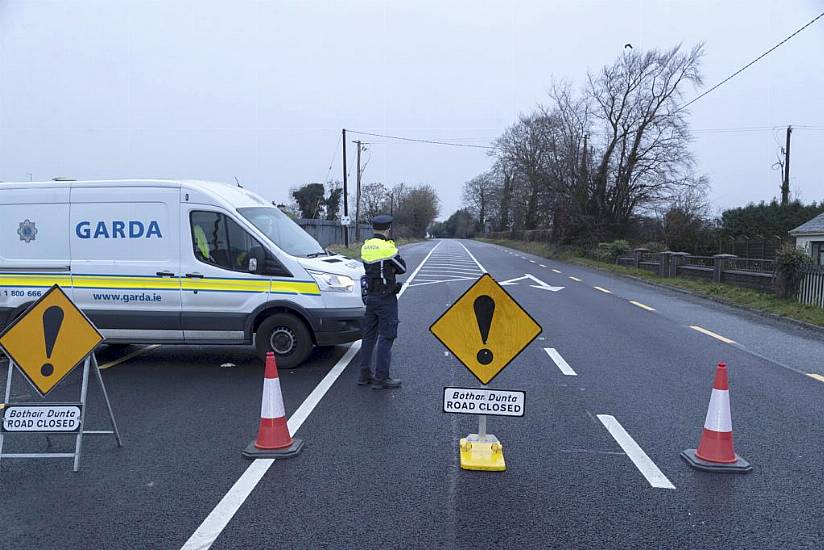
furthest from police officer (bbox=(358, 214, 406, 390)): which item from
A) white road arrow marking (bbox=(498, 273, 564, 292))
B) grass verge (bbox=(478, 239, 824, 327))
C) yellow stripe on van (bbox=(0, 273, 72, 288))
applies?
white road arrow marking (bbox=(498, 273, 564, 292))

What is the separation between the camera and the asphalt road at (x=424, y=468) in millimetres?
3963

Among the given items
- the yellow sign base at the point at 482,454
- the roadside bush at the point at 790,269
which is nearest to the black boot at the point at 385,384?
the yellow sign base at the point at 482,454

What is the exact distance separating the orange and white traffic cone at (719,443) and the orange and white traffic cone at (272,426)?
10.2 feet

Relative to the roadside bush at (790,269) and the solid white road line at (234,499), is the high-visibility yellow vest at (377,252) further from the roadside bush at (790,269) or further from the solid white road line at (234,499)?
the roadside bush at (790,269)

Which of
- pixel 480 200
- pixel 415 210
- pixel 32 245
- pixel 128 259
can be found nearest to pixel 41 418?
pixel 128 259

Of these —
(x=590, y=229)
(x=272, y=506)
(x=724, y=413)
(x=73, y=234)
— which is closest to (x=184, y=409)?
(x=272, y=506)

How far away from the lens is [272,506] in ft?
14.1

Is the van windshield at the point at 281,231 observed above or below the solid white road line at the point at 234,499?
above

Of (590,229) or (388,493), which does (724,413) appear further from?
(590,229)

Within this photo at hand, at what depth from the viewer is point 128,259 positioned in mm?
8219

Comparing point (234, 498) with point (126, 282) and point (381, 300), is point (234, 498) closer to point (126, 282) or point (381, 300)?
point (381, 300)

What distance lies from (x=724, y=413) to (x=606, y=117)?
3801 cm

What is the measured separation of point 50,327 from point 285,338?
3.38m

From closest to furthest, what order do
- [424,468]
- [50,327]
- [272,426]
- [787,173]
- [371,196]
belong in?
1. [424,468]
2. [50,327]
3. [272,426]
4. [787,173]
5. [371,196]
